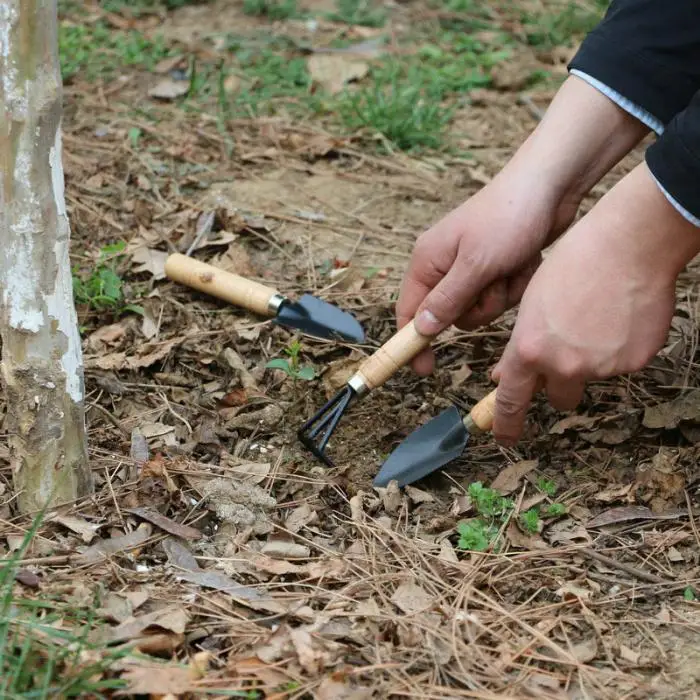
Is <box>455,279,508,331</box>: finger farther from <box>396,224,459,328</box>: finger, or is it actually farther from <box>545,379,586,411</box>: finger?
<box>545,379,586,411</box>: finger

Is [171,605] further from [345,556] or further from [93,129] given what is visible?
[93,129]

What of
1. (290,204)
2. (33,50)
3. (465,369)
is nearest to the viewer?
(33,50)

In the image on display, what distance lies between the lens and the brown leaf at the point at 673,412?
2.54 m

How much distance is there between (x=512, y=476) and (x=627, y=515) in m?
0.30

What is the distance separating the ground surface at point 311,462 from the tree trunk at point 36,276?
13 cm

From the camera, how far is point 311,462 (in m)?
2.55

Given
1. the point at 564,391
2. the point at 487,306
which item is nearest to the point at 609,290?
the point at 564,391

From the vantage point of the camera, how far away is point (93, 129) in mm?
4031

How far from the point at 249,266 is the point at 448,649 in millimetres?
1742

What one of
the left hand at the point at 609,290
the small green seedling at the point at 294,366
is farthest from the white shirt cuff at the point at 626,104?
the small green seedling at the point at 294,366

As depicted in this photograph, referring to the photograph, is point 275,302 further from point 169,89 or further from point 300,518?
point 169,89

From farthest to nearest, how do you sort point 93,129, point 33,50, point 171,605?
point 93,129, point 171,605, point 33,50

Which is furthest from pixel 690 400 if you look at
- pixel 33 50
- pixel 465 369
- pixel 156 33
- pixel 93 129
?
pixel 156 33

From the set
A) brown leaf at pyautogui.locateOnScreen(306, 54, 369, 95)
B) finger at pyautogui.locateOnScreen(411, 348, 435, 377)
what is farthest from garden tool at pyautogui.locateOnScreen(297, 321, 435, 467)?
brown leaf at pyautogui.locateOnScreen(306, 54, 369, 95)
